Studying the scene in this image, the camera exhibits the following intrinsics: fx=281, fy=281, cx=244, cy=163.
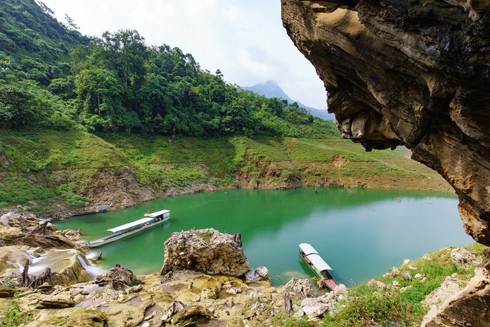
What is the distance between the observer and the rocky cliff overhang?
142 inches

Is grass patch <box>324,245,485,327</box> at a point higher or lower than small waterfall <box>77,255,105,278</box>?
higher

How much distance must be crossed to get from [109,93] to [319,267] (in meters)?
44.4

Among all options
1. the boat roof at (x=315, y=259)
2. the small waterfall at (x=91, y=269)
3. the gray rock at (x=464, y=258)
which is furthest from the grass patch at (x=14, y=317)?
the gray rock at (x=464, y=258)

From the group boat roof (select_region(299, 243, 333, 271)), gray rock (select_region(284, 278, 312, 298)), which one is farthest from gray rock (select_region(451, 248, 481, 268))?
boat roof (select_region(299, 243, 333, 271))

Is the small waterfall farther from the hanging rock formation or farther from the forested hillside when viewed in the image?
the hanging rock formation

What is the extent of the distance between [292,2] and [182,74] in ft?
239

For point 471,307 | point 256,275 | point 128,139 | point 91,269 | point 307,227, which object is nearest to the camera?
point 471,307

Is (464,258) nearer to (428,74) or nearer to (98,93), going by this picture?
(428,74)

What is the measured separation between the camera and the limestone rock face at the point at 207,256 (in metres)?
17.1

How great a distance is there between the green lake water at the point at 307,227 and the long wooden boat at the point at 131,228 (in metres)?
0.61

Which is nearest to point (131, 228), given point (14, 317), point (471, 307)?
point (14, 317)

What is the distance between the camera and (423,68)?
418 cm

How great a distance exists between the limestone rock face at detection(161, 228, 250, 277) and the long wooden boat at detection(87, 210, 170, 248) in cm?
829

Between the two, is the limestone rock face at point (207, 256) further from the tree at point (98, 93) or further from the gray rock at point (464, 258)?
the tree at point (98, 93)
